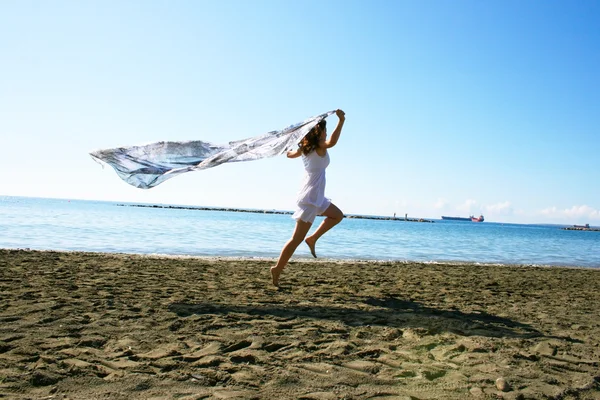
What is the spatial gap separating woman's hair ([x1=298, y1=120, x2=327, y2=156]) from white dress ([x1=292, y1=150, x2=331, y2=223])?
0.22ft

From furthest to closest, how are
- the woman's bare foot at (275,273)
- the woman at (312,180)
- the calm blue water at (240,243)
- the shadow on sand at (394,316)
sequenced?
the calm blue water at (240,243) → the woman's bare foot at (275,273) → the woman at (312,180) → the shadow on sand at (394,316)

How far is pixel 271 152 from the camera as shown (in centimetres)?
629

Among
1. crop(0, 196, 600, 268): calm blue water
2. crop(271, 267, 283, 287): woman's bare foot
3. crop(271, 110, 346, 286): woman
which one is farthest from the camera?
crop(0, 196, 600, 268): calm blue water

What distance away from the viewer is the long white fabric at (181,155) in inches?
248

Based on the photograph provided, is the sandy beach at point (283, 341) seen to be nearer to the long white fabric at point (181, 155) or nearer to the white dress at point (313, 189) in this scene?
the white dress at point (313, 189)

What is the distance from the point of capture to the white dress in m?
5.80

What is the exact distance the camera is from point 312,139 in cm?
584

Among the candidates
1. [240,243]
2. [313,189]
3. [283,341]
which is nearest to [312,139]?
[313,189]

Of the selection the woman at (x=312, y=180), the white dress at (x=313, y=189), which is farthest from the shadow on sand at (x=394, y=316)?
the white dress at (x=313, y=189)

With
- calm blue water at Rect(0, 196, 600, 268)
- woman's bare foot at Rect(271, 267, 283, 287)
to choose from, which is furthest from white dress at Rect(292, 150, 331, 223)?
calm blue water at Rect(0, 196, 600, 268)

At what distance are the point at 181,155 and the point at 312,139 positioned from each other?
2.03m

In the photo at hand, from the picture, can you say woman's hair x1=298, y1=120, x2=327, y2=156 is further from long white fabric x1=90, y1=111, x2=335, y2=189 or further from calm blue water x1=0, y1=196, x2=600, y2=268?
calm blue water x1=0, y1=196, x2=600, y2=268

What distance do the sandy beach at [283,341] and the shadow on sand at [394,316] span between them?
2cm

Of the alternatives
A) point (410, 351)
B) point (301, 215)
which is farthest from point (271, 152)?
point (410, 351)
